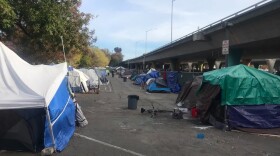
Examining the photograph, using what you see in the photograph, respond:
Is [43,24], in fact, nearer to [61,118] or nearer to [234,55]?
[61,118]

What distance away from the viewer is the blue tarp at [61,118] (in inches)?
417

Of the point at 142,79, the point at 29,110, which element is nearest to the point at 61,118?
the point at 29,110

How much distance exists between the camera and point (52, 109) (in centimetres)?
1063

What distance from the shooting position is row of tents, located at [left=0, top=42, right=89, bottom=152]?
10297 mm

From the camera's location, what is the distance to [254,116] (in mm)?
15219

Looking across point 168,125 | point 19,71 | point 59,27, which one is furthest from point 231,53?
point 19,71

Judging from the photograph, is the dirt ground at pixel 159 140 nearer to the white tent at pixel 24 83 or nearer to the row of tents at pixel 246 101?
the row of tents at pixel 246 101

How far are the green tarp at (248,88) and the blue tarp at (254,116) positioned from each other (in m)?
0.20

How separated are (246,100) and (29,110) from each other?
818 cm

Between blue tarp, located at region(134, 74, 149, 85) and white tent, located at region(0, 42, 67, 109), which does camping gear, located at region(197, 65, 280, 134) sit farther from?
blue tarp, located at region(134, 74, 149, 85)

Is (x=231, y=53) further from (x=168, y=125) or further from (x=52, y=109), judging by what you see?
(x=52, y=109)

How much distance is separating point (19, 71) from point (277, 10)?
16.9 m

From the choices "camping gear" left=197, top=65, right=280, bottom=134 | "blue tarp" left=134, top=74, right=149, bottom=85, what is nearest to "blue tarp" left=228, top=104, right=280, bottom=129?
"camping gear" left=197, top=65, right=280, bottom=134

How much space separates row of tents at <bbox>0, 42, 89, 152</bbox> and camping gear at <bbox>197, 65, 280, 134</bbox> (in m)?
6.30
